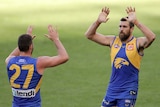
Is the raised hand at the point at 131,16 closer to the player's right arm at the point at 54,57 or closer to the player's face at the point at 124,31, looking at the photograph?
the player's face at the point at 124,31

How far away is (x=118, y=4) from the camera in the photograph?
28422 mm

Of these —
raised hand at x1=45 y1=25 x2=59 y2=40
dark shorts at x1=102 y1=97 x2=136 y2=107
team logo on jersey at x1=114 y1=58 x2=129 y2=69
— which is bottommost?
dark shorts at x1=102 y1=97 x2=136 y2=107

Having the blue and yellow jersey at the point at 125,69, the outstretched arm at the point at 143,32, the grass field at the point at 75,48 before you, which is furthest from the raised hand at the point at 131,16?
the grass field at the point at 75,48

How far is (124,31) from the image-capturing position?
10633 mm

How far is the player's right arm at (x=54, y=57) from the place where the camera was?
8977 millimetres

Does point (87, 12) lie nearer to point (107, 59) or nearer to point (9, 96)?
point (107, 59)

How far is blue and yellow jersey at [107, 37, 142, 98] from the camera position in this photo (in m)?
10.5

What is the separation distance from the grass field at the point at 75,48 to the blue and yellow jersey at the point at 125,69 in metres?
2.96

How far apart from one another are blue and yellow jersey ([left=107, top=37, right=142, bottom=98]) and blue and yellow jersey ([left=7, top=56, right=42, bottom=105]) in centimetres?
189

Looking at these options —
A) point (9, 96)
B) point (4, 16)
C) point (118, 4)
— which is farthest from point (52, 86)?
point (118, 4)

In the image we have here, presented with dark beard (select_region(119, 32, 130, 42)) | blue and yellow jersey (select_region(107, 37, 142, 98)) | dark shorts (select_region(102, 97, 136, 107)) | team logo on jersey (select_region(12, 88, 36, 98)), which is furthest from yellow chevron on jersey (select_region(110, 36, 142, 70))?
team logo on jersey (select_region(12, 88, 36, 98))

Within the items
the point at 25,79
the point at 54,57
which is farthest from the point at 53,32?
the point at 25,79

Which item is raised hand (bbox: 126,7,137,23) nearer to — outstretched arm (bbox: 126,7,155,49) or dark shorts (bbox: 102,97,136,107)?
outstretched arm (bbox: 126,7,155,49)

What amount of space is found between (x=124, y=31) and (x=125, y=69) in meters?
0.71
